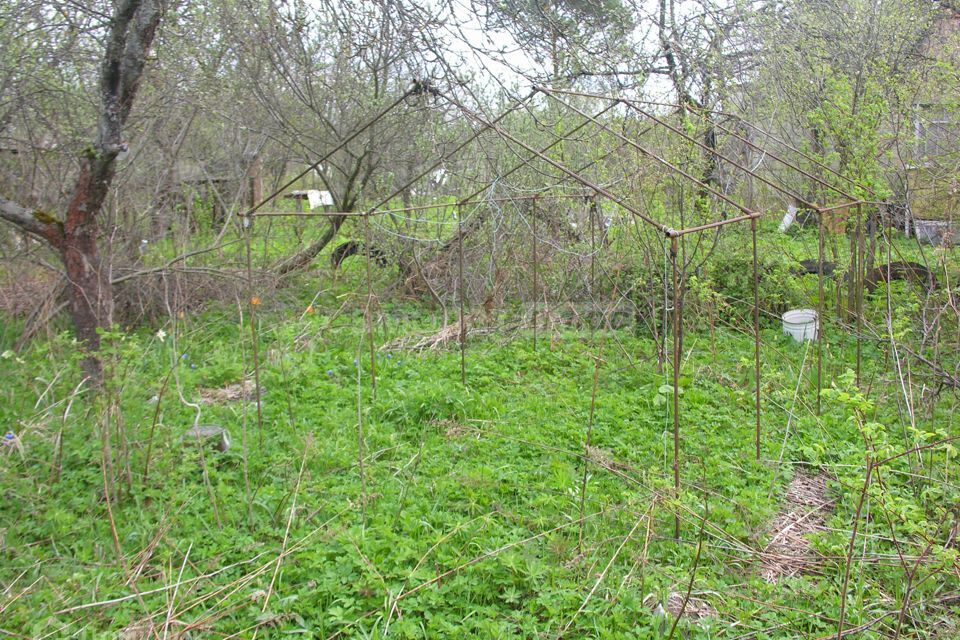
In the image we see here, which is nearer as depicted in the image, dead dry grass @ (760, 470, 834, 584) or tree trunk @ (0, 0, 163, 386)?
dead dry grass @ (760, 470, 834, 584)

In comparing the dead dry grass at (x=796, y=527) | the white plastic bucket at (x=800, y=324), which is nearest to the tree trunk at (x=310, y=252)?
the white plastic bucket at (x=800, y=324)

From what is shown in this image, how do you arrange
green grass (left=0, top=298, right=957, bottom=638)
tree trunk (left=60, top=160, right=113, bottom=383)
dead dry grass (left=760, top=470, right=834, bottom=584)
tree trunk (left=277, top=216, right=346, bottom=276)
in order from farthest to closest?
1. tree trunk (left=277, top=216, right=346, bottom=276)
2. tree trunk (left=60, top=160, right=113, bottom=383)
3. dead dry grass (left=760, top=470, right=834, bottom=584)
4. green grass (left=0, top=298, right=957, bottom=638)

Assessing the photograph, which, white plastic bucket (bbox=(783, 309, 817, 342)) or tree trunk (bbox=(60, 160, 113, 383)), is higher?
tree trunk (bbox=(60, 160, 113, 383))

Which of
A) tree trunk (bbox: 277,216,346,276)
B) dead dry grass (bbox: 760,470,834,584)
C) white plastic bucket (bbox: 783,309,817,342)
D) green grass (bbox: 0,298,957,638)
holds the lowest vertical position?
dead dry grass (bbox: 760,470,834,584)

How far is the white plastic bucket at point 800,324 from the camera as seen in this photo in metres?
6.19

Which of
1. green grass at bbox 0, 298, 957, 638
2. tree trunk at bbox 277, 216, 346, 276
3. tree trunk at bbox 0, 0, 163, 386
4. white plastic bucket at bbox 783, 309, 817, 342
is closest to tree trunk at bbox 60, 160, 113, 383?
tree trunk at bbox 0, 0, 163, 386

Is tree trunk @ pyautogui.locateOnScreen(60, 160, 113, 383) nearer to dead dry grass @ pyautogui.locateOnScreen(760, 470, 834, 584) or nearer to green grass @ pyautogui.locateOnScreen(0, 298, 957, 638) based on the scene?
green grass @ pyautogui.locateOnScreen(0, 298, 957, 638)

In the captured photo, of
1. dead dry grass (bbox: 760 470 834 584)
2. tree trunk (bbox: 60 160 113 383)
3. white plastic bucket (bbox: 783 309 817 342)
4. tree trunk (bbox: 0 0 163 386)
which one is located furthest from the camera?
white plastic bucket (bbox: 783 309 817 342)

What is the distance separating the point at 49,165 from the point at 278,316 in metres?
2.21

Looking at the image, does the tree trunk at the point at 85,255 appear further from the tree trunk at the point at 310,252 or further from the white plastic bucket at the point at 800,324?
the white plastic bucket at the point at 800,324

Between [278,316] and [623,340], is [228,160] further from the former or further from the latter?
[623,340]

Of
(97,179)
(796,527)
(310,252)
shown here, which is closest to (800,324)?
(796,527)

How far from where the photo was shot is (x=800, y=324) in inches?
246

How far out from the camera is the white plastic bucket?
20.3 feet
